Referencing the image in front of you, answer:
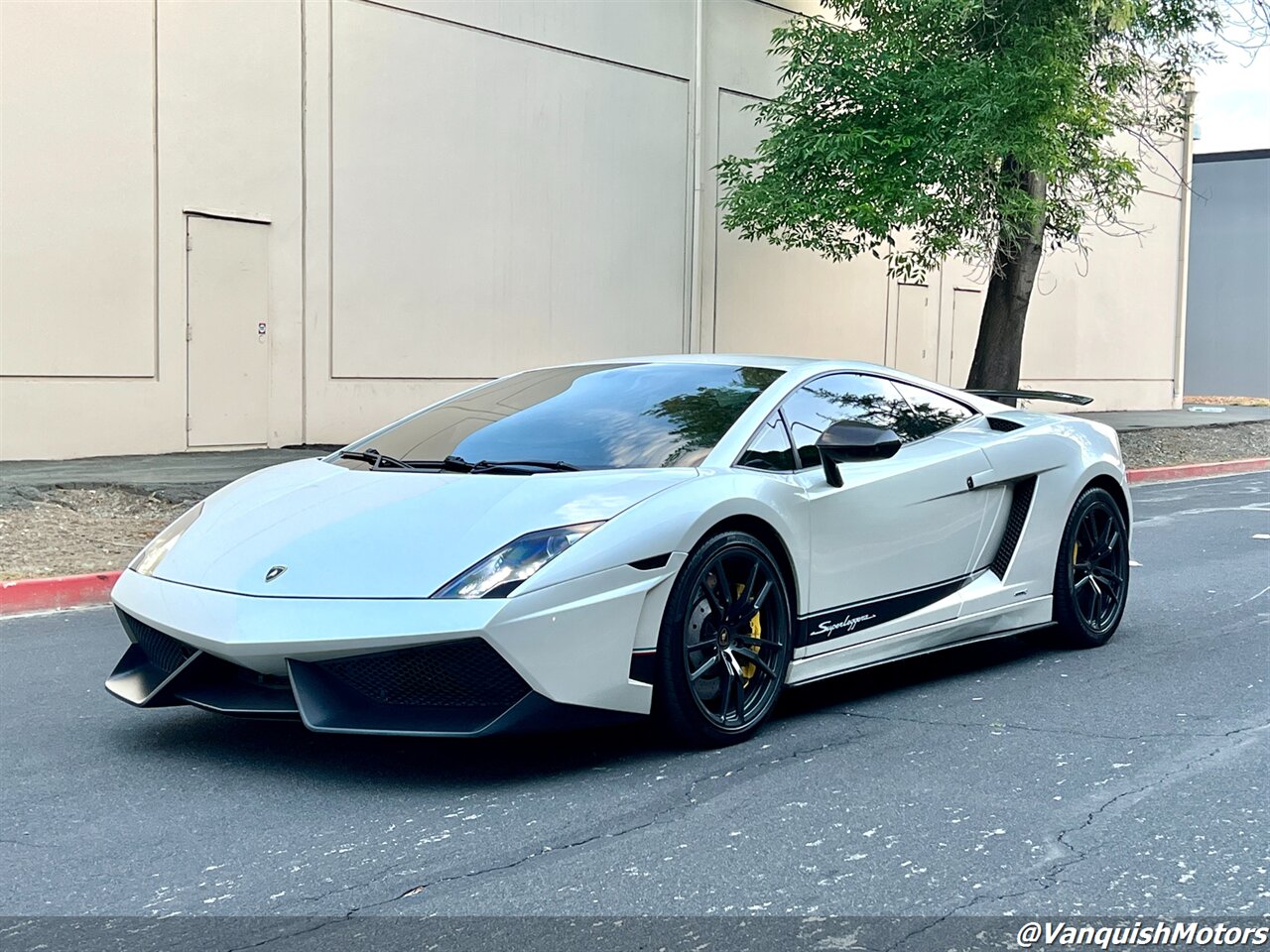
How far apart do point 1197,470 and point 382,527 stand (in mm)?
16739

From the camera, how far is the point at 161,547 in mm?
4871

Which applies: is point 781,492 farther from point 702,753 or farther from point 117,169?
point 117,169

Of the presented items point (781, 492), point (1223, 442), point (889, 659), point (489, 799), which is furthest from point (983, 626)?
point (1223, 442)

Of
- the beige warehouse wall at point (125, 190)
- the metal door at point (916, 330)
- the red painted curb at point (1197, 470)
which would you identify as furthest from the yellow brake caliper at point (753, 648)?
the metal door at point (916, 330)

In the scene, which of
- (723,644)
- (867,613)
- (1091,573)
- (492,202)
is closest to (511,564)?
(723,644)

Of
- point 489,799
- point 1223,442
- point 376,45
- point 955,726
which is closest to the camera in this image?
point 489,799

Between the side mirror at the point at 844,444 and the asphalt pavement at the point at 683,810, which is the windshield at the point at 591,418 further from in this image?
the asphalt pavement at the point at 683,810

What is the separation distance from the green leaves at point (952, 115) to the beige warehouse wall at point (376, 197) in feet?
4.92

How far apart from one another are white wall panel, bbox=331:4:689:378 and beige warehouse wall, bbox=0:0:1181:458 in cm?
3

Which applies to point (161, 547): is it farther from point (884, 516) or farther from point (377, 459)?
point (884, 516)

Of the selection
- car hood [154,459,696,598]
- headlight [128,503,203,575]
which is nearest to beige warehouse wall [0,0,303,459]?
headlight [128,503,203,575]

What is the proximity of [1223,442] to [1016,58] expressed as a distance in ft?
30.3

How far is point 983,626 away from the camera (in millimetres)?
5926

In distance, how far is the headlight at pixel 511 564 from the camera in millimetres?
4109
